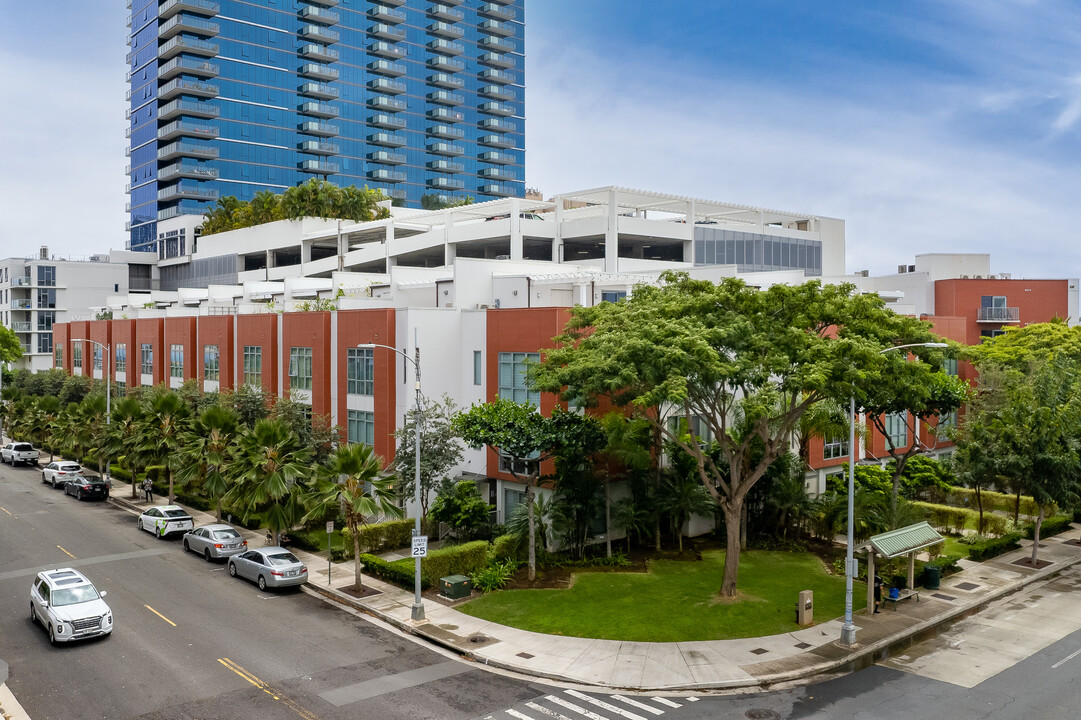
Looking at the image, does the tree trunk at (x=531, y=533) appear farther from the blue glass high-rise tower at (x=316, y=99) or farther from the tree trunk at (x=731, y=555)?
the blue glass high-rise tower at (x=316, y=99)

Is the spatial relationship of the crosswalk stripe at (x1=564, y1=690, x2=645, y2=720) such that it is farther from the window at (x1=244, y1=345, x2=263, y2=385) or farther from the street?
the window at (x1=244, y1=345, x2=263, y2=385)

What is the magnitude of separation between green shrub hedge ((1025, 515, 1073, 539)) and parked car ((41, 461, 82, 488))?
177 ft

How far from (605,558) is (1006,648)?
14.5 metres

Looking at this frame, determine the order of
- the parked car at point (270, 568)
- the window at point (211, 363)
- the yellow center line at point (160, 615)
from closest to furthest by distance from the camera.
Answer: the yellow center line at point (160, 615) < the parked car at point (270, 568) < the window at point (211, 363)

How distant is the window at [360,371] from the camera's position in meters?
42.6

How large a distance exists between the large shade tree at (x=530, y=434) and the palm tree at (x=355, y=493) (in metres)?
3.85

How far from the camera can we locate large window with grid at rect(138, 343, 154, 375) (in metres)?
67.6

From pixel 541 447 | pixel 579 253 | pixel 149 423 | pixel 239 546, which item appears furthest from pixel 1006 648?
pixel 579 253

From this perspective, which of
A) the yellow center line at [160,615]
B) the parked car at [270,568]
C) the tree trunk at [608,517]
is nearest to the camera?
the yellow center line at [160,615]

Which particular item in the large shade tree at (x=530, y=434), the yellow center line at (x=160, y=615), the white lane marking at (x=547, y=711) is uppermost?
the large shade tree at (x=530, y=434)

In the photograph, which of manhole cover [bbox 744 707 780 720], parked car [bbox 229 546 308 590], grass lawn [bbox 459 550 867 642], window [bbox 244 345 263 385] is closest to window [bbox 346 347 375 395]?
window [bbox 244 345 263 385]

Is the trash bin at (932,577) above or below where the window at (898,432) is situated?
below

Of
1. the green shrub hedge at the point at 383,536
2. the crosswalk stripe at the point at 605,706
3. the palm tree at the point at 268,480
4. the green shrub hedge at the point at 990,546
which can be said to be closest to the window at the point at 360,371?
the palm tree at the point at 268,480

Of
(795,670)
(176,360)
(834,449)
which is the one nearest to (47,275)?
(176,360)
